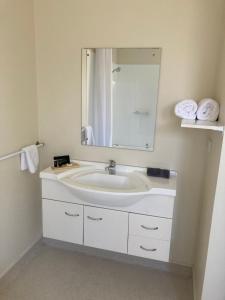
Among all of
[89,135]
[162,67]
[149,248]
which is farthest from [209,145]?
[89,135]

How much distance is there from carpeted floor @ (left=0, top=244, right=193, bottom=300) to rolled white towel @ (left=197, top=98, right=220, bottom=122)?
55.4 inches

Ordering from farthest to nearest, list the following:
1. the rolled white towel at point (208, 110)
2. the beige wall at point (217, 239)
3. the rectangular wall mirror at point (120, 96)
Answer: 1. the rectangular wall mirror at point (120, 96)
2. the rolled white towel at point (208, 110)
3. the beige wall at point (217, 239)

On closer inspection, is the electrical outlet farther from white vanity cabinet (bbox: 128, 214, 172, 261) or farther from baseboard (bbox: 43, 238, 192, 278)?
baseboard (bbox: 43, 238, 192, 278)

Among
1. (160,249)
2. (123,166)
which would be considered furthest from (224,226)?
(123,166)

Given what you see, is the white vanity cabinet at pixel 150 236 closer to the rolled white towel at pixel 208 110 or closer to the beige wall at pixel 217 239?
the beige wall at pixel 217 239

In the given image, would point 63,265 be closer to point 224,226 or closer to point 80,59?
point 224,226

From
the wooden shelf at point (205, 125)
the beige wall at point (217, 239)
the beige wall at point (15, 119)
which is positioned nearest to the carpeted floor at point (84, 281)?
the beige wall at point (15, 119)

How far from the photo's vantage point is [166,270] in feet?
7.53

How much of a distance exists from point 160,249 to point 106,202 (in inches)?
22.1

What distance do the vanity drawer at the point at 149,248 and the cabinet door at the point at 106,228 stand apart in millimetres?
65

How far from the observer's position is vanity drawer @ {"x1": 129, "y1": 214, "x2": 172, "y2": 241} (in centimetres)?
192

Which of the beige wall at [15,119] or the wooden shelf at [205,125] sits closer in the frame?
the wooden shelf at [205,125]

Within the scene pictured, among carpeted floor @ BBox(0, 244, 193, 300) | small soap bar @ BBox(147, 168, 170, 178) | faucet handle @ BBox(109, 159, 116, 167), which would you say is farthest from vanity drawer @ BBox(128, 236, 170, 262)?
faucet handle @ BBox(109, 159, 116, 167)

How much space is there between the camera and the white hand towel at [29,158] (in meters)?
2.17
